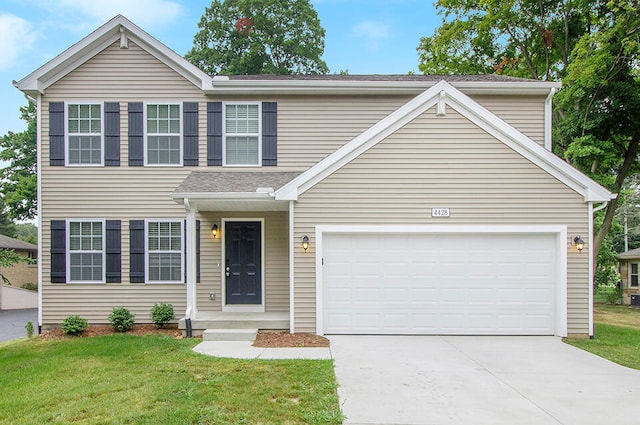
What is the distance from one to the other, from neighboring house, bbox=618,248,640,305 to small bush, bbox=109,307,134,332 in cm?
2407

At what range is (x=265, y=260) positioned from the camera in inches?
377

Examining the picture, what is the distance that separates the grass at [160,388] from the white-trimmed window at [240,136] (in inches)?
182

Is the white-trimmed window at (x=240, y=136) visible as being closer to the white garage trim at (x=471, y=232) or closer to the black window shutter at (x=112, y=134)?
the black window shutter at (x=112, y=134)

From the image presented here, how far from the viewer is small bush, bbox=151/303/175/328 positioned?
892 cm

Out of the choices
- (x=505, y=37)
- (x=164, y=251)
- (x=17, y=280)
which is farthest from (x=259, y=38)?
(x=17, y=280)

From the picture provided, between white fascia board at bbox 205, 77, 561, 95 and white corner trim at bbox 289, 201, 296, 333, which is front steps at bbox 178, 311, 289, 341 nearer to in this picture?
white corner trim at bbox 289, 201, 296, 333

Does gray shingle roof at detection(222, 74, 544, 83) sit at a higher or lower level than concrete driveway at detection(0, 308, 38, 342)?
higher

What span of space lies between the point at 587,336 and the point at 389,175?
506 cm

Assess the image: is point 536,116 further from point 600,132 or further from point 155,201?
point 155,201

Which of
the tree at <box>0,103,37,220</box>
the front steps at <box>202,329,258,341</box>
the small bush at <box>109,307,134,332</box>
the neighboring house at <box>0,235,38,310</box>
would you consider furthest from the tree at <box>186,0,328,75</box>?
the front steps at <box>202,329,258,341</box>

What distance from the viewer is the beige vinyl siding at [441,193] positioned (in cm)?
A: 803

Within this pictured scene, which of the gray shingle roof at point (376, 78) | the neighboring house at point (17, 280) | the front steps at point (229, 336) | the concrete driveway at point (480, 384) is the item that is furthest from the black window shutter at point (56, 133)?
the neighboring house at point (17, 280)

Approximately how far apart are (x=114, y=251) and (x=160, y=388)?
5546 millimetres

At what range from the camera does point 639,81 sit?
12.4 m
